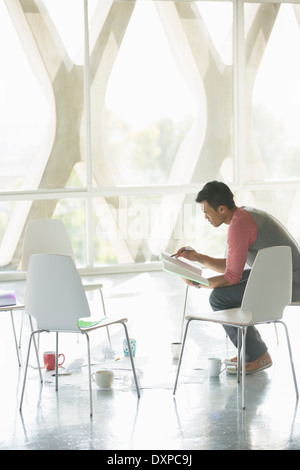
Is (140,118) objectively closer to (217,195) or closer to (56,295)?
(217,195)

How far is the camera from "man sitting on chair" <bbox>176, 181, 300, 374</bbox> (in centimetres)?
423

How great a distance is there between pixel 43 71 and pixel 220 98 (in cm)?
200

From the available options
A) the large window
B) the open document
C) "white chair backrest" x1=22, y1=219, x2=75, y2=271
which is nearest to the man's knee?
the open document

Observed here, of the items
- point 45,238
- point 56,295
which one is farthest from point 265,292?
point 45,238

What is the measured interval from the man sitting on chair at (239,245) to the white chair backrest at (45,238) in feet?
4.07

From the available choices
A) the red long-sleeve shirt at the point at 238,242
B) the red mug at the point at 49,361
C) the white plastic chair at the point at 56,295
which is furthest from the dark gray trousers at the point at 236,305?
the red mug at the point at 49,361

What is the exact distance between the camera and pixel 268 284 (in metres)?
3.80

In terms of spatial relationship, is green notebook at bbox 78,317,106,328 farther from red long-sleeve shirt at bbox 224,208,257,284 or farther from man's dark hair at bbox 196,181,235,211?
man's dark hair at bbox 196,181,235,211

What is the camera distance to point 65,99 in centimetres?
779

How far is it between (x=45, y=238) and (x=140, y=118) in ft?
10.6

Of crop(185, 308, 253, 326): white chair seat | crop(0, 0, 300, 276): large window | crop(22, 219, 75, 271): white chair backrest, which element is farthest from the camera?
crop(0, 0, 300, 276): large window

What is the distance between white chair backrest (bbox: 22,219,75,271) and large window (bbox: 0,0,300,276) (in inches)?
101

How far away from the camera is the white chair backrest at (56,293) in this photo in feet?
12.2

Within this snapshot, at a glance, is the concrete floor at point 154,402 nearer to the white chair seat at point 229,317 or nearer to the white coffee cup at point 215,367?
the white coffee cup at point 215,367
